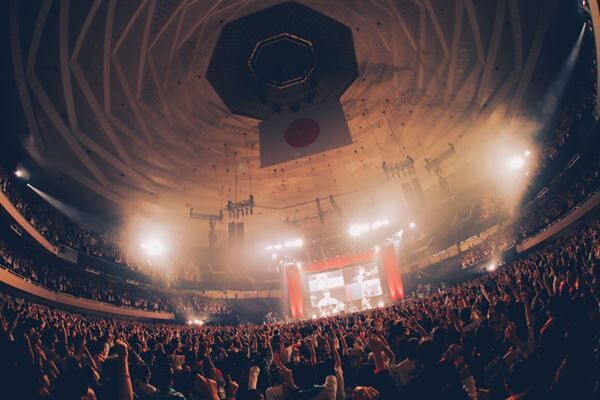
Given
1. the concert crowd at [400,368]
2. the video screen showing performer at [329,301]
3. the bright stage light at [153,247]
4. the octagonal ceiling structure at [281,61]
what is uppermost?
the octagonal ceiling structure at [281,61]

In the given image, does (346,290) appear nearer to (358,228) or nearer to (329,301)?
(329,301)

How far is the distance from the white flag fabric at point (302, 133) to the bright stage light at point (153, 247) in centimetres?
1539

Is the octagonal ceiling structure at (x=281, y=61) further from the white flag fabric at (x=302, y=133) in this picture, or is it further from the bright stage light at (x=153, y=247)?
the bright stage light at (x=153, y=247)

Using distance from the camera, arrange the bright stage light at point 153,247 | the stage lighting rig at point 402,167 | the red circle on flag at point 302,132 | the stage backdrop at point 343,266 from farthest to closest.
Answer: the stage backdrop at point 343,266
the bright stage light at point 153,247
the stage lighting rig at point 402,167
the red circle on flag at point 302,132

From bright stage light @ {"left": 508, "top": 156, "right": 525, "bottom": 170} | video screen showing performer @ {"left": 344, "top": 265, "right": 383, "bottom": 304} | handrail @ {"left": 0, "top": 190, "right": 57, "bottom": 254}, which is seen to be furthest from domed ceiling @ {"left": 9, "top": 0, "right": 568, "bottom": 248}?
video screen showing performer @ {"left": 344, "top": 265, "right": 383, "bottom": 304}

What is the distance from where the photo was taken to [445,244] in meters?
27.3

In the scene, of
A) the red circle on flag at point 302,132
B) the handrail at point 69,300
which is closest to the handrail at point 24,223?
the handrail at point 69,300

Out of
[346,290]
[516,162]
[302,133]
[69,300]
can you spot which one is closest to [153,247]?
[69,300]

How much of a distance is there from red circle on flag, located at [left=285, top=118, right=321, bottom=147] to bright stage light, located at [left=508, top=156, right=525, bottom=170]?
14426 millimetres

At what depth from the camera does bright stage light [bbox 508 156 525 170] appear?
814 inches

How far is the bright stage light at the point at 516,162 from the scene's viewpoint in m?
20.7

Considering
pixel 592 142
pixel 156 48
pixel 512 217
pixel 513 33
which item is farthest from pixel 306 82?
pixel 512 217

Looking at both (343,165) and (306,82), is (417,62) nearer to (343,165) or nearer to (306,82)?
(306,82)

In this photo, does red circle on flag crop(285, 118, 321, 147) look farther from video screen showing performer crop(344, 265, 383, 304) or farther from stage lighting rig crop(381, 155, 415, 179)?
video screen showing performer crop(344, 265, 383, 304)
